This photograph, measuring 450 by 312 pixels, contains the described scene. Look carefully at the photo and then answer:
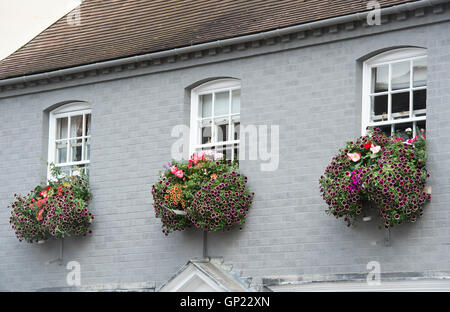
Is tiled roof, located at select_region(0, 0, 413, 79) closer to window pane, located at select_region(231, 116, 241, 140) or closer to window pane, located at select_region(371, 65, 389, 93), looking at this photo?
window pane, located at select_region(371, 65, 389, 93)

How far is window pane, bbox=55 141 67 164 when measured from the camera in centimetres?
2028

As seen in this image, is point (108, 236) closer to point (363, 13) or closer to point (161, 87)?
point (161, 87)

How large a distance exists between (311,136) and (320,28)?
169 centimetres

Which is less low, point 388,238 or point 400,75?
point 400,75

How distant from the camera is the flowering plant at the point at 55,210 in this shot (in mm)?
18922

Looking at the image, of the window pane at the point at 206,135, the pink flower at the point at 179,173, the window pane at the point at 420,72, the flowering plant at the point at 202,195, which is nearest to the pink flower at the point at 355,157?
the window pane at the point at 420,72

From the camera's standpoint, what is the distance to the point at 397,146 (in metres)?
16.0

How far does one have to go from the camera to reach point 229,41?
59.3 ft

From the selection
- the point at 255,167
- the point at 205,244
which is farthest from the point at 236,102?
the point at 205,244

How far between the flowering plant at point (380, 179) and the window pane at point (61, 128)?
19.3 ft

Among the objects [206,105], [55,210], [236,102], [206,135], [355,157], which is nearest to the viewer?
[355,157]

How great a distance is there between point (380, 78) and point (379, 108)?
1.53 ft

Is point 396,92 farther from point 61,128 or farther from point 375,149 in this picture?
point 61,128

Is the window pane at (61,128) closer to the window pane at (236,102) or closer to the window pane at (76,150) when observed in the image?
the window pane at (76,150)
